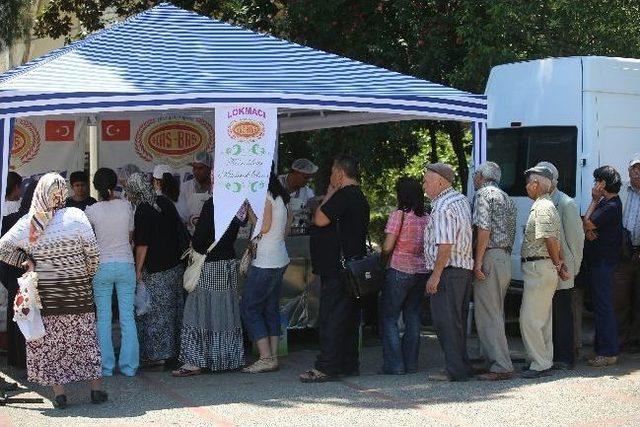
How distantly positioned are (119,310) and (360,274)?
202 cm

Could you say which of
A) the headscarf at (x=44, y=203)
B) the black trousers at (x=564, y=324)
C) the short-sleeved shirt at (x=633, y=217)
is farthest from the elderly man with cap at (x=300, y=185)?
the headscarf at (x=44, y=203)

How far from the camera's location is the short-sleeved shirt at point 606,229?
9.52 m

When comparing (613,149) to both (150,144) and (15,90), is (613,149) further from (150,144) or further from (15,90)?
(15,90)

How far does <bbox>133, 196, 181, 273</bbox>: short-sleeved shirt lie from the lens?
9258 mm

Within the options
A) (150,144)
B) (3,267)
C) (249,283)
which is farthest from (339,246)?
(150,144)

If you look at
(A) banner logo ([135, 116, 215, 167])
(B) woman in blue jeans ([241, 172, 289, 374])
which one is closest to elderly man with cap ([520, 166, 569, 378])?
(B) woman in blue jeans ([241, 172, 289, 374])

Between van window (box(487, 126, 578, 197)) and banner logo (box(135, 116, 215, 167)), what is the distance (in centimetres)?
335

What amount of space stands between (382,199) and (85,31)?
7.62 metres

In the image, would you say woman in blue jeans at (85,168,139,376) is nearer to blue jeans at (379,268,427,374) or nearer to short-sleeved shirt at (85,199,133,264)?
short-sleeved shirt at (85,199,133,264)

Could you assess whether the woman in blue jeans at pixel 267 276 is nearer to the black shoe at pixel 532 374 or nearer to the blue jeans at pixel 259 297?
the blue jeans at pixel 259 297

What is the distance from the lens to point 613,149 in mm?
11242

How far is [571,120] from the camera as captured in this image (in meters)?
11.2

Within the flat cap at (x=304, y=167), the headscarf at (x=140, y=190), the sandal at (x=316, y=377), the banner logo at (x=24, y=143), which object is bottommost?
the sandal at (x=316, y=377)

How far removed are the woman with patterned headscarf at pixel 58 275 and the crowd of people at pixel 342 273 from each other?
0.69m
